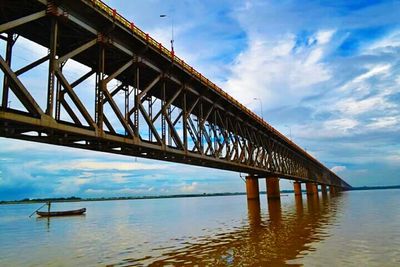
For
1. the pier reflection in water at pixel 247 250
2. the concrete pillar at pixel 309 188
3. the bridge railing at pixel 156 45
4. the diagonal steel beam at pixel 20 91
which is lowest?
the pier reflection in water at pixel 247 250

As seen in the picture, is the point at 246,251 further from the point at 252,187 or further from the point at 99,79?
the point at 252,187

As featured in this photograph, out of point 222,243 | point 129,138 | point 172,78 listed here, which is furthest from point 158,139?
point 222,243

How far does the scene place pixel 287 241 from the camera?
18078mm

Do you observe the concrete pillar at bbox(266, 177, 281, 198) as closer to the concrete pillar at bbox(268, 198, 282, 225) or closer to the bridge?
the concrete pillar at bbox(268, 198, 282, 225)

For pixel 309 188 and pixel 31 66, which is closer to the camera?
pixel 31 66

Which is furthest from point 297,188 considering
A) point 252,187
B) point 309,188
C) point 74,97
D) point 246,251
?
point 74,97

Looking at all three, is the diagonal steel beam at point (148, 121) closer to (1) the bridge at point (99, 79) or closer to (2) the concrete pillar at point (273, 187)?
(1) the bridge at point (99, 79)

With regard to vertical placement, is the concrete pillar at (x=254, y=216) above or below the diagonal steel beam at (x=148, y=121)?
below

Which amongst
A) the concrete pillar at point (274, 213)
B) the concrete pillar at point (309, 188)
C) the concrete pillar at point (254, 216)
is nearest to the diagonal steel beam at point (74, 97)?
the concrete pillar at point (254, 216)

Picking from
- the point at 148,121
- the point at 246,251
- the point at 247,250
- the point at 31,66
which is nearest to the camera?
the point at 246,251

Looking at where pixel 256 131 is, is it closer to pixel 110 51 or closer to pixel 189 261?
pixel 110 51

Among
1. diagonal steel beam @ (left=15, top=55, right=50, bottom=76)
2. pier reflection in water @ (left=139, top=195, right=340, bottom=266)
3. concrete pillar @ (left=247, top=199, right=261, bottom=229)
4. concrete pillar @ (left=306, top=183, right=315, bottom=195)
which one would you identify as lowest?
concrete pillar @ (left=247, top=199, right=261, bottom=229)

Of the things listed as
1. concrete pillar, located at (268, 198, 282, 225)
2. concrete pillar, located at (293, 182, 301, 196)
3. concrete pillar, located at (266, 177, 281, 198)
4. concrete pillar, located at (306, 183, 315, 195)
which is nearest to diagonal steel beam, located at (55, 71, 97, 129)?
concrete pillar, located at (268, 198, 282, 225)

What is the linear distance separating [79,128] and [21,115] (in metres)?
3.68
